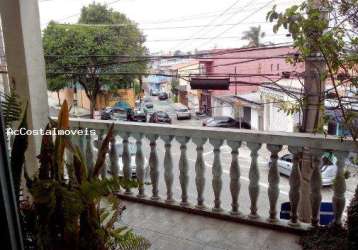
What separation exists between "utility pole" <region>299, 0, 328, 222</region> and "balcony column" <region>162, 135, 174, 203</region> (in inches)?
37.2

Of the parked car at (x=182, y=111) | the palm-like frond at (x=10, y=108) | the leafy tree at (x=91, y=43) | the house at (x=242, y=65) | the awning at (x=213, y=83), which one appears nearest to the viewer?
the palm-like frond at (x=10, y=108)

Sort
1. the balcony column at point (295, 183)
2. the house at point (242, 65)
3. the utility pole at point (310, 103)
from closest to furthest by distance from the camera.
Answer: the utility pole at point (310, 103) → the balcony column at point (295, 183) → the house at point (242, 65)

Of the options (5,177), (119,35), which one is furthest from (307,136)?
(119,35)

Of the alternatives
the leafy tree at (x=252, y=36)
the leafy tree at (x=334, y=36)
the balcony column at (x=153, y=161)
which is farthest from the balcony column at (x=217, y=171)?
the leafy tree at (x=252, y=36)

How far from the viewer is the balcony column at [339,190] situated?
6.35ft

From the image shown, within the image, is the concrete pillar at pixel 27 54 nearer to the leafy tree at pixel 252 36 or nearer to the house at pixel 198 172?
the house at pixel 198 172

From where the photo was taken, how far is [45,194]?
1.45 metres

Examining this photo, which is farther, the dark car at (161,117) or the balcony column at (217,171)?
the dark car at (161,117)

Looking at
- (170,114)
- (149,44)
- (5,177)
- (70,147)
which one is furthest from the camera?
(170,114)

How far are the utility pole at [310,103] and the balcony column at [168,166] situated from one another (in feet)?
3.10

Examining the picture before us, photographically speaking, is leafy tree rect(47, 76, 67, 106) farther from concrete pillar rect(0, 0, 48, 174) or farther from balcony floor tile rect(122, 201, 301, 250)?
balcony floor tile rect(122, 201, 301, 250)

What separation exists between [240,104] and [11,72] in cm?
765

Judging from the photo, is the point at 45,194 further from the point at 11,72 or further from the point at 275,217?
the point at 275,217

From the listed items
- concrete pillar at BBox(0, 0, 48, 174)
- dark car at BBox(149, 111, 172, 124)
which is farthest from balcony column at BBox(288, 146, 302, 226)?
dark car at BBox(149, 111, 172, 124)
